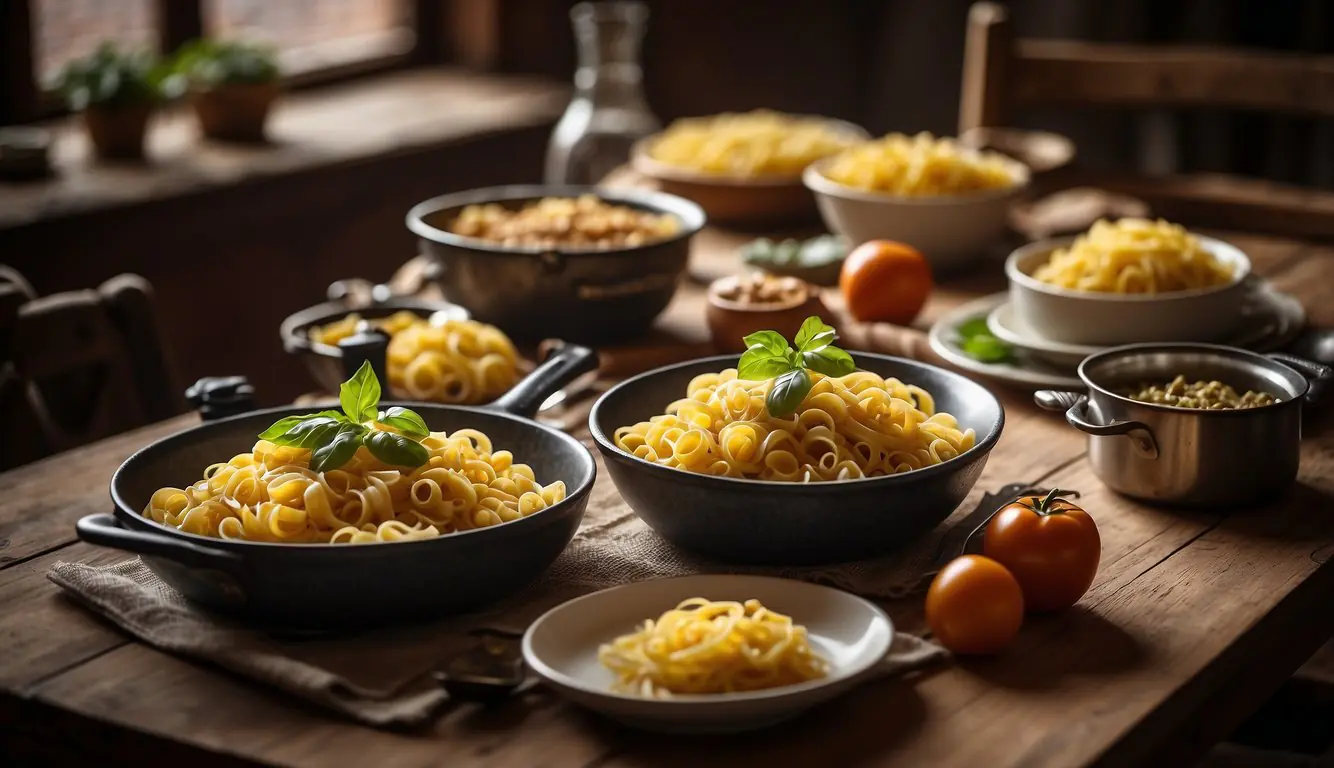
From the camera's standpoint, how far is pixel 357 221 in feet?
12.7

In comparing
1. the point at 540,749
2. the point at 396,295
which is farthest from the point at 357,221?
the point at 540,749

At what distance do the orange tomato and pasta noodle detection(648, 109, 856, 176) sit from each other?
25.1 inches

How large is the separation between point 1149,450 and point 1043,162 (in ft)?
4.74

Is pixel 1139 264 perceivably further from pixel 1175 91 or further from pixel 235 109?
pixel 235 109

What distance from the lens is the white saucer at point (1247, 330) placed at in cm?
200

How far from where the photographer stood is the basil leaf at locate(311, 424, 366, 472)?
1.34 meters

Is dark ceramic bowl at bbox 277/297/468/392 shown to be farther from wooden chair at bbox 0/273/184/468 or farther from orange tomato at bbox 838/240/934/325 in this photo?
orange tomato at bbox 838/240/934/325

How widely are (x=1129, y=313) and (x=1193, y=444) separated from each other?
436 millimetres

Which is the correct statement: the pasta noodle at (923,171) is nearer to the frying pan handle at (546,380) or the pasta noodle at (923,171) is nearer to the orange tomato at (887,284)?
the orange tomato at (887,284)

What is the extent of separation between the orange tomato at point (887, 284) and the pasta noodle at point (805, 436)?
0.73m

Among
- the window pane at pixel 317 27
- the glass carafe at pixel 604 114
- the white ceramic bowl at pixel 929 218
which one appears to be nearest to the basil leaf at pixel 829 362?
the white ceramic bowl at pixel 929 218

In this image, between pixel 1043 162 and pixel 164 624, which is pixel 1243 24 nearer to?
pixel 1043 162

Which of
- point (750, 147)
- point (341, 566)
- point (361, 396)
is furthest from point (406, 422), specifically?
point (750, 147)

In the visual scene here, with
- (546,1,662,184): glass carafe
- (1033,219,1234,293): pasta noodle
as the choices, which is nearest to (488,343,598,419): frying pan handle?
(1033,219,1234,293): pasta noodle
